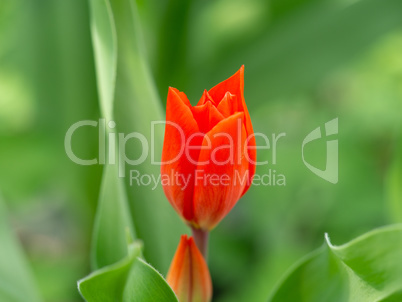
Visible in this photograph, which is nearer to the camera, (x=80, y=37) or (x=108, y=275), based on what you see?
(x=108, y=275)

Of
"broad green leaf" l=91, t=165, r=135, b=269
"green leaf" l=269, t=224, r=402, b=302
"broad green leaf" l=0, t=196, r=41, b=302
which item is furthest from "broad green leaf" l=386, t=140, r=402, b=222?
"broad green leaf" l=0, t=196, r=41, b=302

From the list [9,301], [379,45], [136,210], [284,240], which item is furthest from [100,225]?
[379,45]

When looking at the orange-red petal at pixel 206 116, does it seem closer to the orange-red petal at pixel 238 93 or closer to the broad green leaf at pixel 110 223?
the orange-red petal at pixel 238 93

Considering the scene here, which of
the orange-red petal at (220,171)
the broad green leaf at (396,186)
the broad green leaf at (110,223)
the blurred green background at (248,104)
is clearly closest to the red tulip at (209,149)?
the orange-red petal at (220,171)

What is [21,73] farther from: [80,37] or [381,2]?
[381,2]

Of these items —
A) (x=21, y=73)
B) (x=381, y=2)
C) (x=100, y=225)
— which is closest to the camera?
(x=100, y=225)

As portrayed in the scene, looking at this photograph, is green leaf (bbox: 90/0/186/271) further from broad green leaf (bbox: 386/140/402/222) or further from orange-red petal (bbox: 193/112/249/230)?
broad green leaf (bbox: 386/140/402/222)
